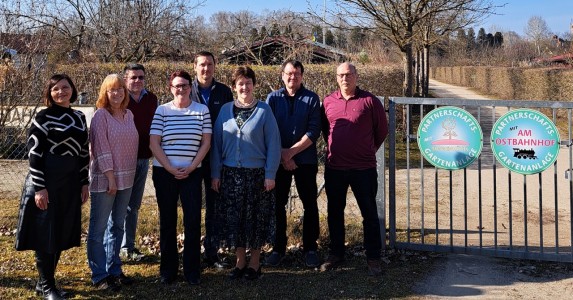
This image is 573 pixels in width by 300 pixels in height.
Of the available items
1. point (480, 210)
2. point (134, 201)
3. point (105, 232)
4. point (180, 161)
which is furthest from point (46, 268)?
point (480, 210)

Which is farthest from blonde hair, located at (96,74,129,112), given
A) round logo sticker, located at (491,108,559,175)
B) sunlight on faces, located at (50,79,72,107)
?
round logo sticker, located at (491,108,559,175)

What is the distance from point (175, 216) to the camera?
450cm

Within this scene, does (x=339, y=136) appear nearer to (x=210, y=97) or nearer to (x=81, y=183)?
(x=210, y=97)

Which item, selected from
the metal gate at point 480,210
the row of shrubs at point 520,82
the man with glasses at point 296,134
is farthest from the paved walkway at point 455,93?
the man with glasses at point 296,134

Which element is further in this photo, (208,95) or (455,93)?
(455,93)

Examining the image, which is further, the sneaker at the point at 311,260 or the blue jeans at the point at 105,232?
the sneaker at the point at 311,260

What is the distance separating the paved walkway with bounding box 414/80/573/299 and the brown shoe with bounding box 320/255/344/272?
2.49 feet

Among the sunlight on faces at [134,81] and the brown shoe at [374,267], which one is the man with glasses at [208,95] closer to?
the sunlight on faces at [134,81]

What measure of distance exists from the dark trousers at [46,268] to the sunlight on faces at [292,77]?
235cm

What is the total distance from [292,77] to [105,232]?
208 cm

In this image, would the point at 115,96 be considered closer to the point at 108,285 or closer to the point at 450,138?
the point at 108,285

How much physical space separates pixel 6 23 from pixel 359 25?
8.89 metres

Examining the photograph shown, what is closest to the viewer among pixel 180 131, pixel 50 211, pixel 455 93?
pixel 50 211

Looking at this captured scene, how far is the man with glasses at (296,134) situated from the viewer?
4.70 meters
